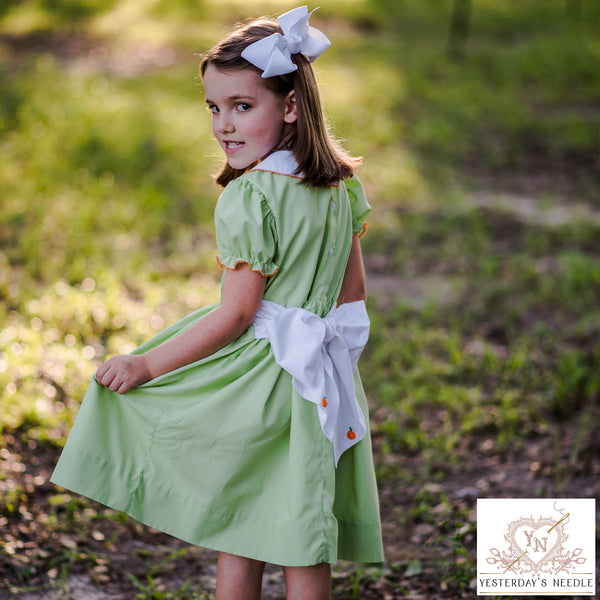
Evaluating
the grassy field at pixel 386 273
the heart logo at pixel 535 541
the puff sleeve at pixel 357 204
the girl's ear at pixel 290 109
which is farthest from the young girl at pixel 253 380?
the heart logo at pixel 535 541

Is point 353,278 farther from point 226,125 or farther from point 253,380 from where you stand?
point 226,125

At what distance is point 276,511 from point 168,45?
10.0 meters

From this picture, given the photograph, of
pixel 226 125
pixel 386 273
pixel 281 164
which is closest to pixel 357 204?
pixel 281 164

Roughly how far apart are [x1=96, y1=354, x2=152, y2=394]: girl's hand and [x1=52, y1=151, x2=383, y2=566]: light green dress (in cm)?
6

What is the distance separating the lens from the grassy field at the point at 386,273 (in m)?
2.75

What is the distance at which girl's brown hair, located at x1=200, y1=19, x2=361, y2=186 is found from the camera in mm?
1686

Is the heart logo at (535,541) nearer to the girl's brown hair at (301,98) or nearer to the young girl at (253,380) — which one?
the young girl at (253,380)

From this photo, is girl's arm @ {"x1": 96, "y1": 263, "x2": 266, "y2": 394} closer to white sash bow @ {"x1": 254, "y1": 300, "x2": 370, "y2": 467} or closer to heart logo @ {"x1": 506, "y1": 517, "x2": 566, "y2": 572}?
white sash bow @ {"x1": 254, "y1": 300, "x2": 370, "y2": 467}

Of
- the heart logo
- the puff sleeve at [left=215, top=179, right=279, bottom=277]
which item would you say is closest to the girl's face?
the puff sleeve at [left=215, top=179, right=279, bottom=277]

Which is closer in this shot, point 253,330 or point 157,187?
point 253,330

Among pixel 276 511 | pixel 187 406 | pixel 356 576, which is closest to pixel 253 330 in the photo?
pixel 187 406

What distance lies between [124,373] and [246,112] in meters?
0.62

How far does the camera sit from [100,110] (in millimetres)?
7074

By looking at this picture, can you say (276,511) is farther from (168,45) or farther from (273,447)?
(168,45)
